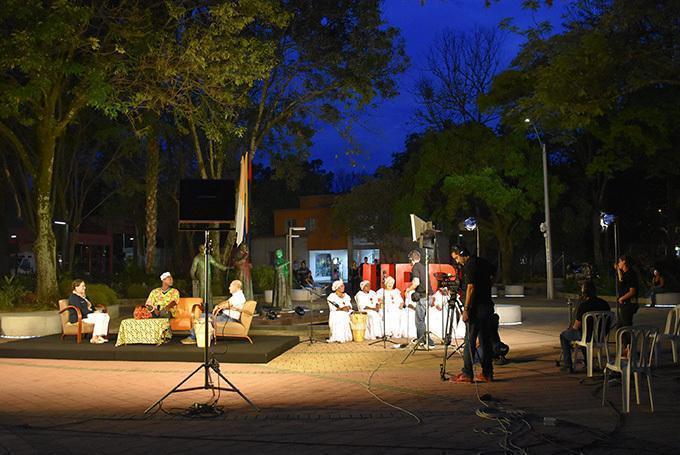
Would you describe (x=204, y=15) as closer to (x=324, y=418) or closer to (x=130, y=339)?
(x=130, y=339)

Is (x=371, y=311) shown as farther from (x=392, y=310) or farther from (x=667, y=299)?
(x=667, y=299)

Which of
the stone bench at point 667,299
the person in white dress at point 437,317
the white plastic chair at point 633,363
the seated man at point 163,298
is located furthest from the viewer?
the stone bench at point 667,299

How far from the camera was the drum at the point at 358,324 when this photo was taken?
551 inches

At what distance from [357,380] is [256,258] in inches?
1920

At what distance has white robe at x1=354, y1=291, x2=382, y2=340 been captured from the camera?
47.3 feet

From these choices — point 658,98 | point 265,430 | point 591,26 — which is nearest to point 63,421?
point 265,430

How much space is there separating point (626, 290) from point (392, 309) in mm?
4839

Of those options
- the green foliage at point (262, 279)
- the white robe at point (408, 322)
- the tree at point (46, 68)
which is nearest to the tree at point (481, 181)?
the green foliage at point (262, 279)

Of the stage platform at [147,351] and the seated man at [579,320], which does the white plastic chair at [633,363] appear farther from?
the stage platform at [147,351]

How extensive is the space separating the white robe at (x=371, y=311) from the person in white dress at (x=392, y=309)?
143 millimetres

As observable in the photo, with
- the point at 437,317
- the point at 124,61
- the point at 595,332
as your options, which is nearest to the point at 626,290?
the point at 595,332

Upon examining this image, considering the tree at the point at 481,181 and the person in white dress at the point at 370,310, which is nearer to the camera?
the person in white dress at the point at 370,310

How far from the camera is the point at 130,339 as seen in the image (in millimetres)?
12461

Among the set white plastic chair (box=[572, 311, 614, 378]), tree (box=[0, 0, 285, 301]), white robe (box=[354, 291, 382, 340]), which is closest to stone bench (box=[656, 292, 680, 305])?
white robe (box=[354, 291, 382, 340])
